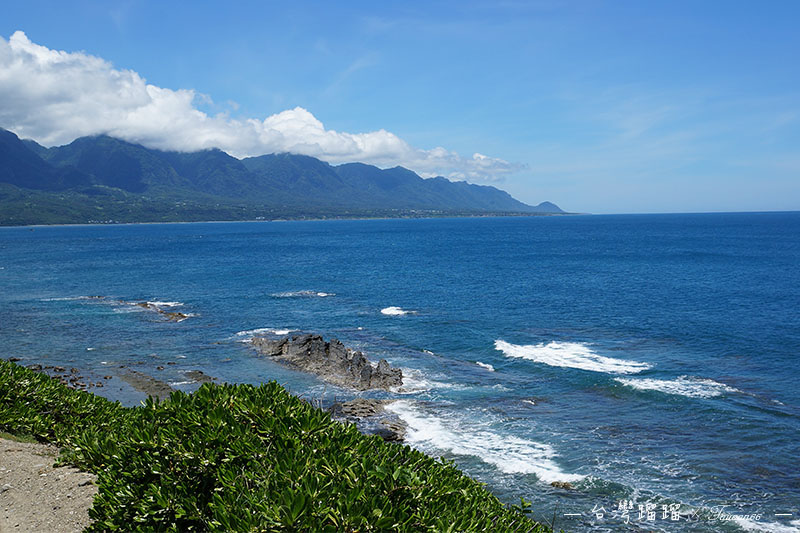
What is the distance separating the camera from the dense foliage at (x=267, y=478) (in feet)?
26.2

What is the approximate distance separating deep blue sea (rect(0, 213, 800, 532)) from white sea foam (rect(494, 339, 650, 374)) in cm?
29

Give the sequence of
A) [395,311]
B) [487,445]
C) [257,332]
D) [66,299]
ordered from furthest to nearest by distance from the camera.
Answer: [66,299] → [395,311] → [257,332] → [487,445]

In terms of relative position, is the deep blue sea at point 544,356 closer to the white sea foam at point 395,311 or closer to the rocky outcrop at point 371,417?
the rocky outcrop at point 371,417

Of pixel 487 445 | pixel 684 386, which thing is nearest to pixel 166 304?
pixel 487 445

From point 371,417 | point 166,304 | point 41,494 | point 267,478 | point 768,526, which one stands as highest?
point 267,478

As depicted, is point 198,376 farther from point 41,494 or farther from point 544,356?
point 41,494

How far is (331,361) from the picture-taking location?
45281 millimetres

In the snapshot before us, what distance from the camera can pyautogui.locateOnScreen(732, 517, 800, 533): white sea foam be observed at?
2180cm

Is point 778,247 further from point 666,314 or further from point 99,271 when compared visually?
point 99,271

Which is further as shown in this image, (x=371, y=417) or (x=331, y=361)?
(x=331, y=361)

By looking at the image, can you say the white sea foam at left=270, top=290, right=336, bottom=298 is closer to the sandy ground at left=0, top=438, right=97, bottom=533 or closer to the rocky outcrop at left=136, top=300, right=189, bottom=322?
the rocky outcrop at left=136, top=300, right=189, bottom=322

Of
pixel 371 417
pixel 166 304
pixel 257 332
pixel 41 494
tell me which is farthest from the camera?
pixel 166 304

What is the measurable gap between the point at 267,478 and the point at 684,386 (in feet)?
124

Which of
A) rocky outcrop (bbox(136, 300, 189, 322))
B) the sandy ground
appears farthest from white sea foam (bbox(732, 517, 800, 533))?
rocky outcrop (bbox(136, 300, 189, 322))
